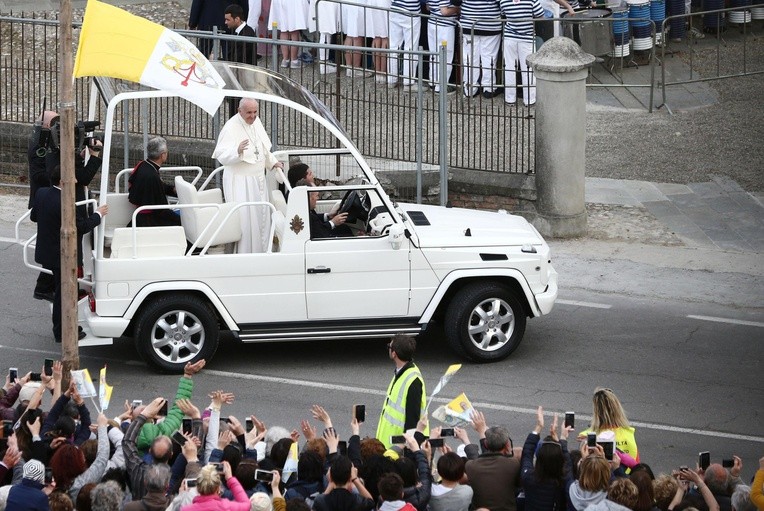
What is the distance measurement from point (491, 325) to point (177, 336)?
9.29ft

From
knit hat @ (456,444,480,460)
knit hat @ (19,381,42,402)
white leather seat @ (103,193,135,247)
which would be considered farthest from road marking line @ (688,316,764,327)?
knit hat @ (19,381,42,402)

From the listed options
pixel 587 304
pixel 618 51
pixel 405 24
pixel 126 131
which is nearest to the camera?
pixel 587 304

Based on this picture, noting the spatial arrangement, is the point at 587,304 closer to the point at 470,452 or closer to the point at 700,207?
the point at 700,207

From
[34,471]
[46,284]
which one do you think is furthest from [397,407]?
[46,284]

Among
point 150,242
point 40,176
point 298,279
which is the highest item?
point 40,176

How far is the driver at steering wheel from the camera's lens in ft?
42.9

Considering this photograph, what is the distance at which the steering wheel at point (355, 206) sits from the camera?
13570 millimetres

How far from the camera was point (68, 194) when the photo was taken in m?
10.8

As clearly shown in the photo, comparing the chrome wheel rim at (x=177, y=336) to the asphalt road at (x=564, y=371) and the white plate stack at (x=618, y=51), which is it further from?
the white plate stack at (x=618, y=51)

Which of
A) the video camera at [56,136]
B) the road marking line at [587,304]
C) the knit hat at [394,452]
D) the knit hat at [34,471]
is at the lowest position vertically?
the knit hat at [394,452]

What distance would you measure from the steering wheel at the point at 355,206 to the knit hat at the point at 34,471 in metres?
5.55

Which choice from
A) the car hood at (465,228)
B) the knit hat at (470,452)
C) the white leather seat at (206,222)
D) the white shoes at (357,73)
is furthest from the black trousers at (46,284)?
the knit hat at (470,452)

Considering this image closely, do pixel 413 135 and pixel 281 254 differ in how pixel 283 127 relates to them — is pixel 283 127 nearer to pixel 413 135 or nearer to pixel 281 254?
pixel 413 135

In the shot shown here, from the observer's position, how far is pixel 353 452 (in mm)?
9258
